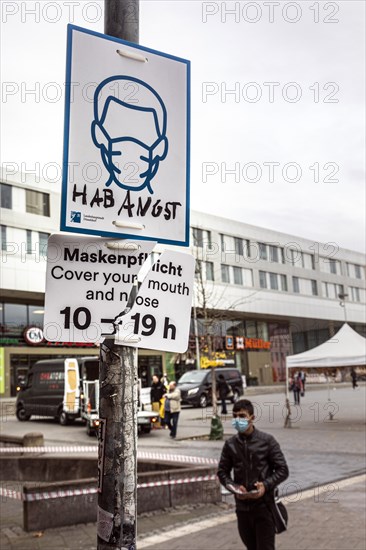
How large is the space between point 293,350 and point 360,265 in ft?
45.8

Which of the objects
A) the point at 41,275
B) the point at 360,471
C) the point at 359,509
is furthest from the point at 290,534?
the point at 41,275

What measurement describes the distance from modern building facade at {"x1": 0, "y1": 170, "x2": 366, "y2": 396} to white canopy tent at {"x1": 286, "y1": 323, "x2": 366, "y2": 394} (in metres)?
3.63

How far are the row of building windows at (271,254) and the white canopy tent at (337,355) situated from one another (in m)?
27.9

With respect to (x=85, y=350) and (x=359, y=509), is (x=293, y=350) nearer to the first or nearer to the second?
(x=85, y=350)

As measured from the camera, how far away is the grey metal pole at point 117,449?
2619 mm

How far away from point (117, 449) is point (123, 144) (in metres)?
1.30

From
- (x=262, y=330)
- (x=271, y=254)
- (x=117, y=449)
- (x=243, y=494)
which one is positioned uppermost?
(x=271, y=254)

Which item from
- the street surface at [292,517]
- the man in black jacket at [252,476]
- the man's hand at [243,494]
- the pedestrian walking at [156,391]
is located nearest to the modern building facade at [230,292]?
the pedestrian walking at [156,391]

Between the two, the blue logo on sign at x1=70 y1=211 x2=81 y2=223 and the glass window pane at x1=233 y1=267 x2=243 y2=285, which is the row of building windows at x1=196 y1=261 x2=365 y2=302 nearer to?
the glass window pane at x1=233 y1=267 x2=243 y2=285

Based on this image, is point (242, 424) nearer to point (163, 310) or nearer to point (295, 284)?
point (163, 310)

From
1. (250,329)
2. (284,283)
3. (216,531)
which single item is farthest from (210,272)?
(216,531)

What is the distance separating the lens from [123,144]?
9.09 feet

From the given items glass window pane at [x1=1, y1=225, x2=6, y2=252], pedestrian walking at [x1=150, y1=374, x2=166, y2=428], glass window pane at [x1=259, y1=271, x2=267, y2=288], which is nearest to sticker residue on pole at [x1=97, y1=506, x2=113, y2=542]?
pedestrian walking at [x1=150, y1=374, x2=166, y2=428]

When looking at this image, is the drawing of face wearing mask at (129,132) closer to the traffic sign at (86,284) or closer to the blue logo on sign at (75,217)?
the blue logo on sign at (75,217)
